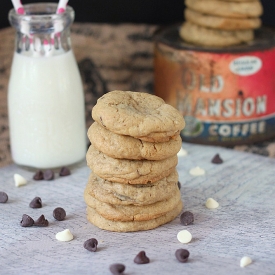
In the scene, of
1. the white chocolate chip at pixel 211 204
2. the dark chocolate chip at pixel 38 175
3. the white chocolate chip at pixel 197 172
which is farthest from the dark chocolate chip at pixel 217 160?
the dark chocolate chip at pixel 38 175

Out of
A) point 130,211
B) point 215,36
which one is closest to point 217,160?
point 215,36

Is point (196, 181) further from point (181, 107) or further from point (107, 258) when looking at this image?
point (107, 258)

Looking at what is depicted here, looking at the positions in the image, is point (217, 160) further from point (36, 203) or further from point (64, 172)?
point (36, 203)

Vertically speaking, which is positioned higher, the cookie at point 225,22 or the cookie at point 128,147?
the cookie at point 225,22

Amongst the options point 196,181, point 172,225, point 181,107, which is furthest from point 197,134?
point 172,225

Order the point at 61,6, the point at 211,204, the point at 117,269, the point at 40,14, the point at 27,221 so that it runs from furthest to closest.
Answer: the point at 40,14 → the point at 61,6 → the point at 211,204 → the point at 27,221 → the point at 117,269

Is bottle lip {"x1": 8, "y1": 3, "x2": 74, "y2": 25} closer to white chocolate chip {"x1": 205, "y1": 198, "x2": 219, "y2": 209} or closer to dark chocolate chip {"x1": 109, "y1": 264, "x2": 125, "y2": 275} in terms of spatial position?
white chocolate chip {"x1": 205, "y1": 198, "x2": 219, "y2": 209}

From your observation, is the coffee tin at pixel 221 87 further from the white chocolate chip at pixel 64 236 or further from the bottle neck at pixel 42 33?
the white chocolate chip at pixel 64 236
